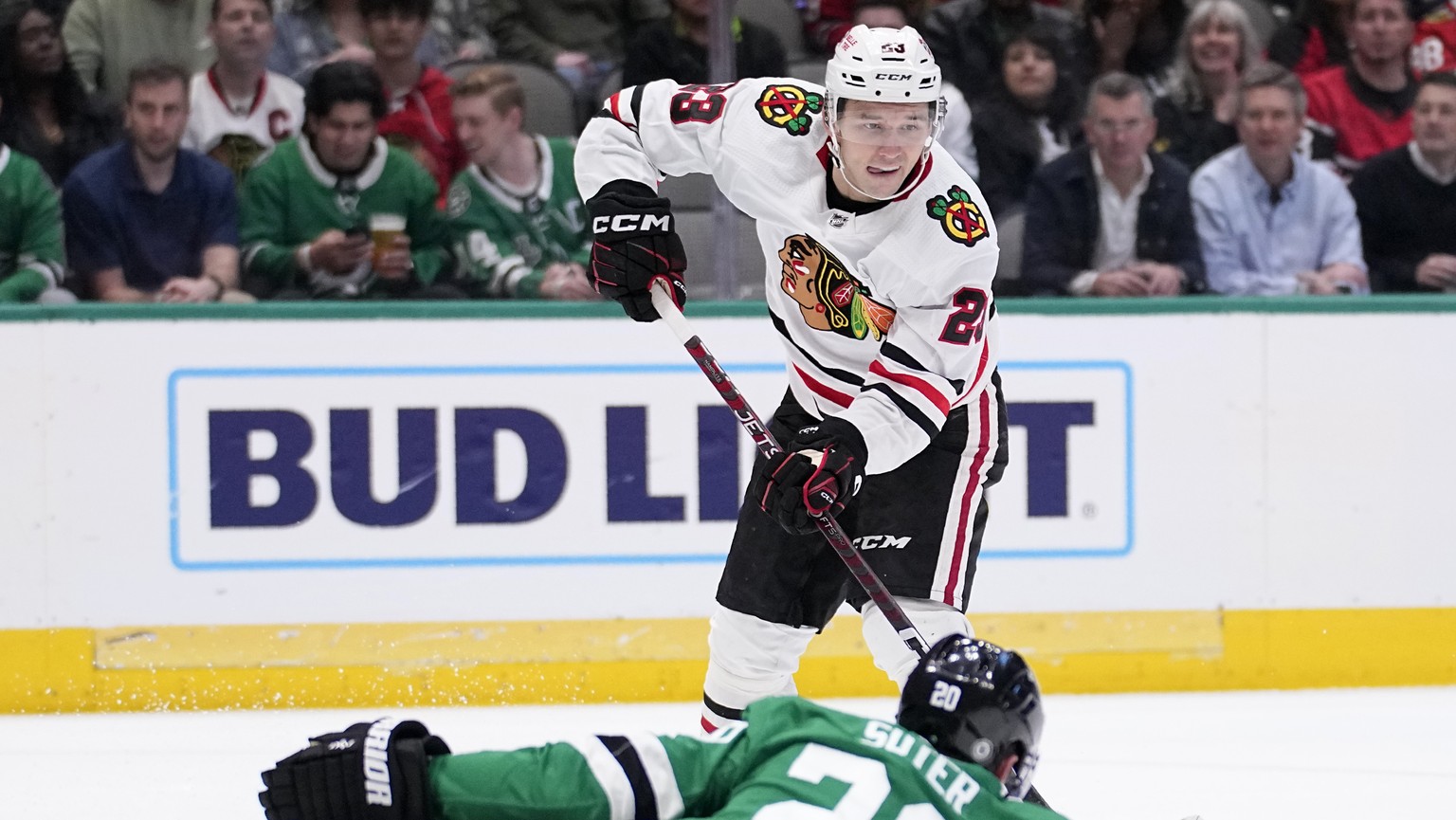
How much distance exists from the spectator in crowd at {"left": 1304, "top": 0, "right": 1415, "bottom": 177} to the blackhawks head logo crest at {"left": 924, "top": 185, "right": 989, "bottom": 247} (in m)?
2.23

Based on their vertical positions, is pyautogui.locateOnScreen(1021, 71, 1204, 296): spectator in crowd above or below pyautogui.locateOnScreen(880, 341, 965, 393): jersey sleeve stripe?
above

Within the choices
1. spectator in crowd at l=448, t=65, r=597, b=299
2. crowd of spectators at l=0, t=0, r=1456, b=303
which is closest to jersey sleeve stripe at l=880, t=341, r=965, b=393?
crowd of spectators at l=0, t=0, r=1456, b=303

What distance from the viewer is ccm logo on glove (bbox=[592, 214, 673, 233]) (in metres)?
3.30

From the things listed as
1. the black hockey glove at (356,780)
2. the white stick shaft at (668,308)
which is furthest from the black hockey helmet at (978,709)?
the white stick shaft at (668,308)

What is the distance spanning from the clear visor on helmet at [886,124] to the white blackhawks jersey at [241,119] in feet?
6.88

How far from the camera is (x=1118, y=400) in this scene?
4.61m

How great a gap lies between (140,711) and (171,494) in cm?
53

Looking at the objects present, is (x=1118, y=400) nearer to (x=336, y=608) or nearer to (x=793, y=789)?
(x=336, y=608)

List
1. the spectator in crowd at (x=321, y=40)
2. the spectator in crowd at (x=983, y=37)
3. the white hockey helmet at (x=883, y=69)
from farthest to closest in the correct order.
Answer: the spectator in crowd at (x=983, y=37) → the spectator in crowd at (x=321, y=40) → the white hockey helmet at (x=883, y=69)

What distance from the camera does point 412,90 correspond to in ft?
15.6

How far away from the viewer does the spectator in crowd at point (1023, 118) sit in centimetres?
484

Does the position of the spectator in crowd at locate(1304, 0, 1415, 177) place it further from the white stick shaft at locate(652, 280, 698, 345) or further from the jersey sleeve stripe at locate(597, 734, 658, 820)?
the jersey sleeve stripe at locate(597, 734, 658, 820)

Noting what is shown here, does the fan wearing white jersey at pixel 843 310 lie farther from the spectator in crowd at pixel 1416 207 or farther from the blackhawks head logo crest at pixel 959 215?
the spectator in crowd at pixel 1416 207

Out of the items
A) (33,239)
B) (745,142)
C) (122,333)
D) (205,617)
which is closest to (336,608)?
(205,617)
